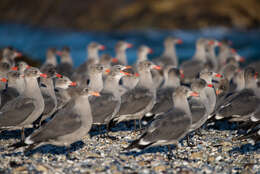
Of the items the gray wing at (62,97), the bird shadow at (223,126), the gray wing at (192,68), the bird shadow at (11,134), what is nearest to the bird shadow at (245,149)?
the bird shadow at (223,126)

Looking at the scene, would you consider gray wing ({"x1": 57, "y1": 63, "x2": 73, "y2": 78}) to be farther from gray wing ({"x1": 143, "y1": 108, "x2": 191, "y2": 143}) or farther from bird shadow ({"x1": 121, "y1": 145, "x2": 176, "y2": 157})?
gray wing ({"x1": 143, "y1": 108, "x2": 191, "y2": 143})

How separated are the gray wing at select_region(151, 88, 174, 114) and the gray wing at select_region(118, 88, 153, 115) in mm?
306

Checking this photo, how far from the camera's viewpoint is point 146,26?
39.7 m

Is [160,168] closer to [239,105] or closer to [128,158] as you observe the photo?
[128,158]

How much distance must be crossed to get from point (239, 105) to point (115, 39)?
92.4 feet

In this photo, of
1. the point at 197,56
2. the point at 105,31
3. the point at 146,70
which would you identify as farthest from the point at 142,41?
the point at 146,70

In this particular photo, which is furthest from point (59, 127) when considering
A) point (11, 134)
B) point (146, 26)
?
point (146, 26)

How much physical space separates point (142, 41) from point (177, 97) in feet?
92.0

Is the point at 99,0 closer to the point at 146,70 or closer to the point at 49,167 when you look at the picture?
the point at 146,70

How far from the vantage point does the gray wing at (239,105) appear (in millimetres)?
11305

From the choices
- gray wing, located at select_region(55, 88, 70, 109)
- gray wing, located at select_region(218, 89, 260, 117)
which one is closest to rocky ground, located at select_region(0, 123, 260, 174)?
gray wing, located at select_region(218, 89, 260, 117)

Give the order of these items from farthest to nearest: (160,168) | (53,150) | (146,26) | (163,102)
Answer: (146,26) < (163,102) < (53,150) < (160,168)

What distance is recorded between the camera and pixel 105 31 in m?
41.8

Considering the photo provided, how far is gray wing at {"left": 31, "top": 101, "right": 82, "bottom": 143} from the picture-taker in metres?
8.61
